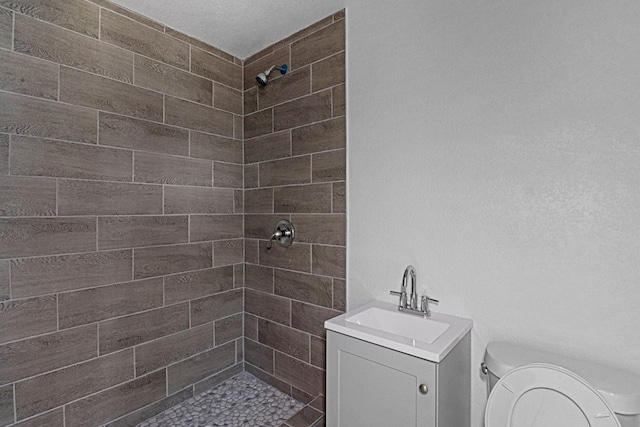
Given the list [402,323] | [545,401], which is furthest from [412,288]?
[545,401]

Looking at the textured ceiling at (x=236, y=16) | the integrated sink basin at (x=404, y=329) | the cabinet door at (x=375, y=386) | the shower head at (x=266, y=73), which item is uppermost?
the textured ceiling at (x=236, y=16)

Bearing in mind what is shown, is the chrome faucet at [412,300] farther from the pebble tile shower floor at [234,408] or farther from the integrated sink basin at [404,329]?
Result: the pebble tile shower floor at [234,408]

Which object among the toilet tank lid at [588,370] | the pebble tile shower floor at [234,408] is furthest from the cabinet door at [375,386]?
the pebble tile shower floor at [234,408]

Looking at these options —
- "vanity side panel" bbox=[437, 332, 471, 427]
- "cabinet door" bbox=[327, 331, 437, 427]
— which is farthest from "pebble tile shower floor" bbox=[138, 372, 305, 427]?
"vanity side panel" bbox=[437, 332, 471, 427]

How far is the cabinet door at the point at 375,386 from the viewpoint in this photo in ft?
3.74

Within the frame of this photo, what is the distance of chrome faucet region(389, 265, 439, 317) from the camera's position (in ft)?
4.91

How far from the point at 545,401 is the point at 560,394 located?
2.0 inches

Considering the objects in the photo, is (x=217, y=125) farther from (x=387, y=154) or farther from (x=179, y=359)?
(x=179, y=359)

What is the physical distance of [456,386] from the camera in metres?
1.26

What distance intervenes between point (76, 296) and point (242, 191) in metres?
1.19

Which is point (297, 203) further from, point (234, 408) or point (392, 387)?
point (234, 408)

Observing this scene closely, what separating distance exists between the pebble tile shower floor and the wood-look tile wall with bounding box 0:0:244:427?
0.08 meters

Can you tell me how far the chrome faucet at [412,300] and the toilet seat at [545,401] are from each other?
0.44 m

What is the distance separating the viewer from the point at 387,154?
5.52 feet
